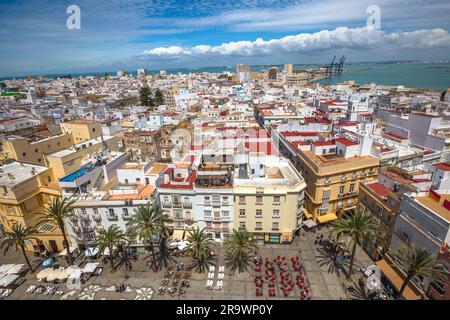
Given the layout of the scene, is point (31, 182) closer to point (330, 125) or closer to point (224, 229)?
point (224, 229)

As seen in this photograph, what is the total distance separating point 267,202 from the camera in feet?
117

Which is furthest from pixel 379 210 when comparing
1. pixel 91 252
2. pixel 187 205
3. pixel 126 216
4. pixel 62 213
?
pixel 62 213

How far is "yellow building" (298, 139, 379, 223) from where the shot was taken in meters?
39.7

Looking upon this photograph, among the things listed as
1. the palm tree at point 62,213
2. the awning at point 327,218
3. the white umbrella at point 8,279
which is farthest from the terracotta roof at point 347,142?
the white umbrella at point 8,279

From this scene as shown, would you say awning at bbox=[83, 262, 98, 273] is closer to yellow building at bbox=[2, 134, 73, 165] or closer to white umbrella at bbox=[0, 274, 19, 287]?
white umbrella at bbox=[0, 274, 19, 287]

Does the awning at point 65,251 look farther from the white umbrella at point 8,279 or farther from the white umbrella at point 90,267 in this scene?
the white umbrella at point 90,267

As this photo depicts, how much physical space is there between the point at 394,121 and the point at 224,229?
57968 mm

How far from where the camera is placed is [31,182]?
127ft

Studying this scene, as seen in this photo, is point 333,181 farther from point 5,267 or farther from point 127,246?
point 5,267

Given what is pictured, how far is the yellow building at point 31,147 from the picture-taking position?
48.4 meters

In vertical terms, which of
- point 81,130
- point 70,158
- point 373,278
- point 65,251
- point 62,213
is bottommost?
point 373,278

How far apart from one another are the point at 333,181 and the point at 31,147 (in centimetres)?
5989

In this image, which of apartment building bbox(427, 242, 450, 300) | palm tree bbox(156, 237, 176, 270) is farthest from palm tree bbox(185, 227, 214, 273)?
apartment building bbox(427, 242, 450, 300)
